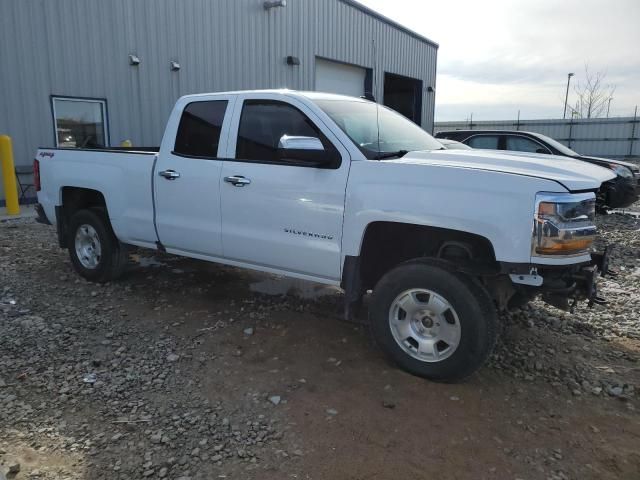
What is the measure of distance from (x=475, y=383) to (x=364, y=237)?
127 centimetres

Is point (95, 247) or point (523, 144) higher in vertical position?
point (523, 144)

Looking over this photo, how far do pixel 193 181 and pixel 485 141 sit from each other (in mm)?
8071

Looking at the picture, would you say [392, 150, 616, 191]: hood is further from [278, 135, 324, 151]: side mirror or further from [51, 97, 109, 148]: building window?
[51, 97, 109, 148]: building window

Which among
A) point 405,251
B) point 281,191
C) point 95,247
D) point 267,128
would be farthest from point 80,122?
point 405,251

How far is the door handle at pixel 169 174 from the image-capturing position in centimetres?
488

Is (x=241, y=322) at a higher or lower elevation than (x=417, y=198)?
lower

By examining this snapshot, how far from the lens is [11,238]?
7984 millimetres

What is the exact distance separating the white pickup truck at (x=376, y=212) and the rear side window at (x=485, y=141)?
22.2 ft

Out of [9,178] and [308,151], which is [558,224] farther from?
[9,178]

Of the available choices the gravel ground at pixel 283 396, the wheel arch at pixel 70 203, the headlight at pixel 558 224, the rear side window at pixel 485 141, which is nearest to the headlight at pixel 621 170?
the rear side window at pixel 485 141

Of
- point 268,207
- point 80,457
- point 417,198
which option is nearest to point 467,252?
point 417,198

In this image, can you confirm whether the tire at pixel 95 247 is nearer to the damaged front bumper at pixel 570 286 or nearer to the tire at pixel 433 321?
the tire at pixel 433 321

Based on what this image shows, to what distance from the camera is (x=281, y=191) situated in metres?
4.15

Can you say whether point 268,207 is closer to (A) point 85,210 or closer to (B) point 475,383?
(B) point 475,383
